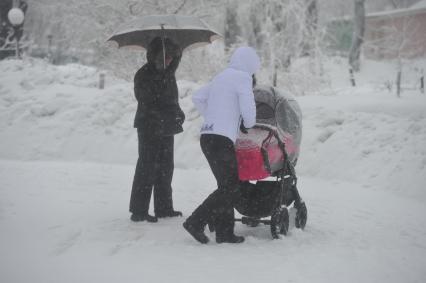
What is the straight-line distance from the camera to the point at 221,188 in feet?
17.1

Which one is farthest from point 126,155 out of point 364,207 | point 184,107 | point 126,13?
point 126,13

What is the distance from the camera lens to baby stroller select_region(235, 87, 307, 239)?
525 centimetres

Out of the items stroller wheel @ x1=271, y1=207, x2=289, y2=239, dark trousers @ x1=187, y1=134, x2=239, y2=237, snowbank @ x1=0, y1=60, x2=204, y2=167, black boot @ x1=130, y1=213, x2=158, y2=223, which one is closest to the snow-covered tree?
snowbank @ x1=0, y1=60, x2=204, y2=167

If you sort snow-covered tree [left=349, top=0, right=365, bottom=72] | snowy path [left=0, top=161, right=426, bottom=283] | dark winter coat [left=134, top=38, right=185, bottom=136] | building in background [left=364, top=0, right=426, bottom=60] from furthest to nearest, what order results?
building in background [left=364, top=0, right=426, bottom=60], snow-covered tree [left=349, top=0, right=365, bottom=72], dark winter coat [left=134, top=38, right=185, bottom=136], snowy path [left=0, top=161, right=426, bottom=283]

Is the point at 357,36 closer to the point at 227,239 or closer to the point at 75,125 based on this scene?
the point at 75,125

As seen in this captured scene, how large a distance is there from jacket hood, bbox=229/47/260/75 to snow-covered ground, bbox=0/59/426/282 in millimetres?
1669

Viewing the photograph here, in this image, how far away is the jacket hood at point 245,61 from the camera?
17.2 feet

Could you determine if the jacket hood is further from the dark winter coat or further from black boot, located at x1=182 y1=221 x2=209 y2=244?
black boot, located at x1=182 y1=221 x2=209 y2=244

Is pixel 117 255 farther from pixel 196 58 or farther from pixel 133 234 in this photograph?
pixel 196 58

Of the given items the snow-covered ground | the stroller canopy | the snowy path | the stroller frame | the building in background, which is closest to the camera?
the snowy path

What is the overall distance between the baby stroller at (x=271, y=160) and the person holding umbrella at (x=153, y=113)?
103 cm

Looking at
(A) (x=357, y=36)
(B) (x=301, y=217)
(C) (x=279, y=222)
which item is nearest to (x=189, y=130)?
(B) (x=301, y=217)

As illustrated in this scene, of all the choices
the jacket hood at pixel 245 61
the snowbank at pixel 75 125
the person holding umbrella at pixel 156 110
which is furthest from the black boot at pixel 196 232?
the snowbank at pixel 75 125

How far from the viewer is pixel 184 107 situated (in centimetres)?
1202
